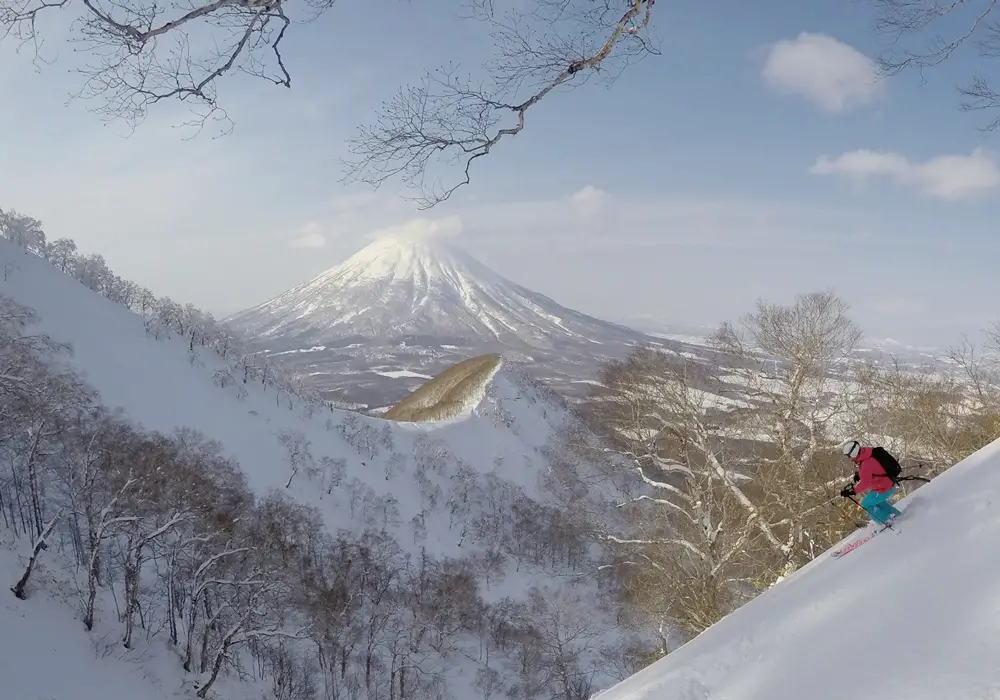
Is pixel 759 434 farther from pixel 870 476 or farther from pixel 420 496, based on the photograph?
pixel 420 496

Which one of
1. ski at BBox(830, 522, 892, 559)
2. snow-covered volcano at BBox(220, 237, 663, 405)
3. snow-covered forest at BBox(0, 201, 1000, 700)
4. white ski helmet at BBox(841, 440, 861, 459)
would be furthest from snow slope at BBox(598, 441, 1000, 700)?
snow-covered volcano at BBox(220, 237, 663, 405)

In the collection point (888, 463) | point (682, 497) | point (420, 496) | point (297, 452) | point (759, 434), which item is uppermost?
point (888, 463)

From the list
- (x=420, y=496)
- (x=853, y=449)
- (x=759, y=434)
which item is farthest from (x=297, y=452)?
(x=853, y=449)

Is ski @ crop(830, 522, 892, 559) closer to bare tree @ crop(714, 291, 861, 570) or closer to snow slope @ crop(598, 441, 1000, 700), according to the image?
snow slope @ crop(598, 441, 1000, 700)

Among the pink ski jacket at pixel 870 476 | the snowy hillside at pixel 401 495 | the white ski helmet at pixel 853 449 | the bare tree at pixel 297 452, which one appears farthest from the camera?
the bare tree at pixel 297 452

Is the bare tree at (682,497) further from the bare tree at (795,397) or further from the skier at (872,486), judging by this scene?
the skier at (872,486)

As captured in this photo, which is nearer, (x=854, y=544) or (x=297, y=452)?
(x=854, y=544)

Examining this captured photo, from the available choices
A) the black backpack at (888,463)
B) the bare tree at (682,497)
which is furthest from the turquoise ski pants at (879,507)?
the bare tree at (682,497)
